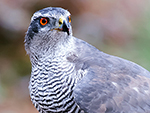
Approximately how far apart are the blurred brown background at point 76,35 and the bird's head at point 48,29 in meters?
3.62

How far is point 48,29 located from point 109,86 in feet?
3.06

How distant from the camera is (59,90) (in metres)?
2.96

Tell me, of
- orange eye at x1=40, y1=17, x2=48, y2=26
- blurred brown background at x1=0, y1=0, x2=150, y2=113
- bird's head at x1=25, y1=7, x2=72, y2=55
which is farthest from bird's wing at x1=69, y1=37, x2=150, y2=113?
blurred brown background at x1=0, y1=0, x2=150, y2=113

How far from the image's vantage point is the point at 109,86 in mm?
2990

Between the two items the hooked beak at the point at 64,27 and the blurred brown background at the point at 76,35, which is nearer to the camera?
the hooked beak at the point at 64,27

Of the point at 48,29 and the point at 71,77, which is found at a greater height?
the point at 48,29

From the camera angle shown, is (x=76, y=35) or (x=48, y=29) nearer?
(x=48, y=29)

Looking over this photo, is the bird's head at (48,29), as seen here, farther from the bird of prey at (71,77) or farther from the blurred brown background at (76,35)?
the blurred brown background at (76,35)

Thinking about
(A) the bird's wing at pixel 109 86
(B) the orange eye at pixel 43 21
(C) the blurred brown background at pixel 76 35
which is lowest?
(A) the bird's wing at pixel 109 86

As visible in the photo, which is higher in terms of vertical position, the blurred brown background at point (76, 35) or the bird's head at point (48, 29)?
the blurred brown background at point (76, 35)

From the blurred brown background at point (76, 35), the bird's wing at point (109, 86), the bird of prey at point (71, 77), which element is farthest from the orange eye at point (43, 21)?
the blurred brown background at point (76, 35)

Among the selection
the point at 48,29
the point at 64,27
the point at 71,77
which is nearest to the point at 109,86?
the point at 71,77

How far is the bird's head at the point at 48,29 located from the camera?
2861 mm

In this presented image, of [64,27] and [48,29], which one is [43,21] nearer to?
[48,29]
